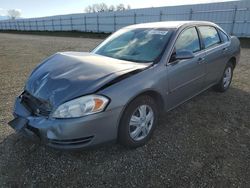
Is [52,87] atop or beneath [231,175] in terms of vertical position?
atop

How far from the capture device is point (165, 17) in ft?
68.1

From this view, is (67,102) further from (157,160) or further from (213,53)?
(213,53)

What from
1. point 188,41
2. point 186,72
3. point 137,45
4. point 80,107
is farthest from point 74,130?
point 188,41

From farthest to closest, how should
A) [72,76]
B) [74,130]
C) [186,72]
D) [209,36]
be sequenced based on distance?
1. [209,36]
2. [186,72]
3. [72,76]
4. [74,130]

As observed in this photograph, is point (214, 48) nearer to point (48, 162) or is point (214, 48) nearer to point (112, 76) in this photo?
point (112, 76)

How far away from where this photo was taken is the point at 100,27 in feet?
90.3

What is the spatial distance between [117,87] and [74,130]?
66cm

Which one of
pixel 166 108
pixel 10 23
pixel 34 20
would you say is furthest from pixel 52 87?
pixel 10 23

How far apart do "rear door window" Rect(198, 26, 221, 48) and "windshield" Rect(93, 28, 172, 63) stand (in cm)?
95

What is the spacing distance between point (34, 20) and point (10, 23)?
14.2m

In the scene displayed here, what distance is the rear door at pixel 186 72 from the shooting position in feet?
11.0

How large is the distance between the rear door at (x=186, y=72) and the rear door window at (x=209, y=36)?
227 millimetres

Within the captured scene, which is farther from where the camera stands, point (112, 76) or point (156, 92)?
point (156, 92)

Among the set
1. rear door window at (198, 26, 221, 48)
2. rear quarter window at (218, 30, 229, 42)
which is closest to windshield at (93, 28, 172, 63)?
rear door window at (198, 26, 221, 48)
